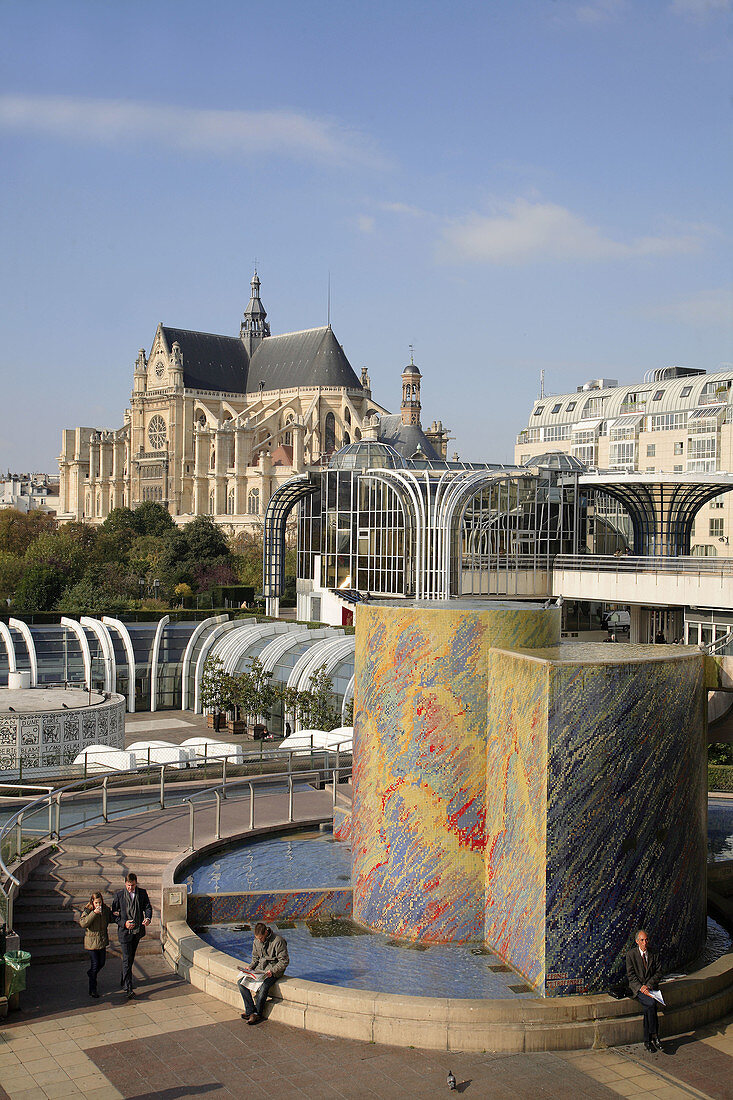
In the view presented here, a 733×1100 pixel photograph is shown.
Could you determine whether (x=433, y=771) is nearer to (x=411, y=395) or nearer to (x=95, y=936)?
(x=95, y=936)

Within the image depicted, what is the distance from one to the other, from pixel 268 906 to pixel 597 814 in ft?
13.5

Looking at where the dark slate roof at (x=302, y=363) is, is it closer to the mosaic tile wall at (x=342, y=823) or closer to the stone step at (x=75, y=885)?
the mosaic tile wall at (x=342, y=823)

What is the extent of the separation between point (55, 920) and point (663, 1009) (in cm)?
671

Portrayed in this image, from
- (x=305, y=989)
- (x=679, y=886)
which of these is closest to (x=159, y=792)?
(x=305, y=989)

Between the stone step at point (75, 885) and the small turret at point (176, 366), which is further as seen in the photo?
the small turret at point (176, 366)

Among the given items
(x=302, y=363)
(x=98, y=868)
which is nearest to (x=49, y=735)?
(x=98, y=868)

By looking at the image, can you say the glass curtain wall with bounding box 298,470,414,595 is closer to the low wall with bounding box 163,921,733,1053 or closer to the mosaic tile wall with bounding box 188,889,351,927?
the mosaic tile wall with bounding box 188,889,351,927

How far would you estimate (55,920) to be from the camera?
12680mm

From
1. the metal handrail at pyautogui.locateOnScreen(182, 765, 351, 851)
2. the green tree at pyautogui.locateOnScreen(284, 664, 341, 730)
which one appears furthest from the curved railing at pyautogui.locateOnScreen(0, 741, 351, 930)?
the green tree at pyautogui.locateOnScreen(284, 664, 341, 730)

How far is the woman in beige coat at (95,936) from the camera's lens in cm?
1086

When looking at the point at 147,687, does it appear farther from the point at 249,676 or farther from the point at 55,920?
the point at 55,920

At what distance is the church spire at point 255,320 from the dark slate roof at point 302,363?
4130 mm

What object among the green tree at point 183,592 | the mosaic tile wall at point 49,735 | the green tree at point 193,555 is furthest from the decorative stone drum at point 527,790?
the green tree at point 193,555

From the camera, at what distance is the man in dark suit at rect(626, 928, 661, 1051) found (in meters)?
9.66
